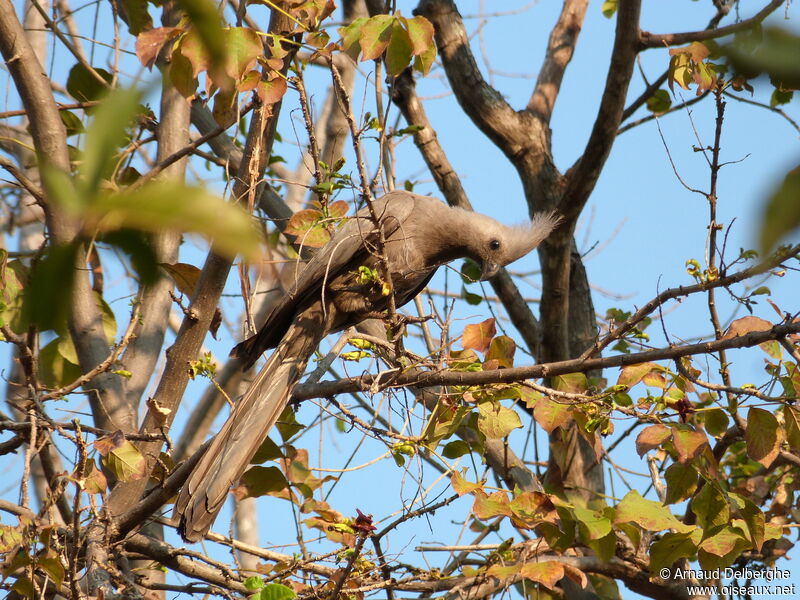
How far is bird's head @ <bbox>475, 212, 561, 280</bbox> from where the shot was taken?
475cm

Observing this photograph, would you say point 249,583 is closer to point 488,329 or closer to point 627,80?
point 488,329

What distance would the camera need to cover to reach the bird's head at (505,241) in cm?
475

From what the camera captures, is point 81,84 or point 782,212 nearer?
point 782,212

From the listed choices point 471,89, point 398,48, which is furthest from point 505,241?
point 398,48

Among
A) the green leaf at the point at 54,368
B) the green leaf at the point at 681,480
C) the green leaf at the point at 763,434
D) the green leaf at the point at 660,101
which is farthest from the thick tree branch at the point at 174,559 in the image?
the green leaf at the point at 660,101

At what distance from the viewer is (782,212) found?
1.80 ft

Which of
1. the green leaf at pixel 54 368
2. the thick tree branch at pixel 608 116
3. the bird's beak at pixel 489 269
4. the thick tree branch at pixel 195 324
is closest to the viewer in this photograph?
the thick tree branch at pixel 195 324

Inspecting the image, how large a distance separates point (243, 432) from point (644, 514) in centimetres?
168

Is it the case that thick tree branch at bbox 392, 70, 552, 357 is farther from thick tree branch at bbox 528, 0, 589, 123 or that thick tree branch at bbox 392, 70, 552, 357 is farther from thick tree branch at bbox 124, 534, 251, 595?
thick tree branch at bbox 124, 534, 251, 595

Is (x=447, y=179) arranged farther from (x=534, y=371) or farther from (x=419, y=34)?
(x=534, y=371)

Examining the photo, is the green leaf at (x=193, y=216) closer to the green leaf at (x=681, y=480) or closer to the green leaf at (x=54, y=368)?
the green leaf at (x=681, y=480)

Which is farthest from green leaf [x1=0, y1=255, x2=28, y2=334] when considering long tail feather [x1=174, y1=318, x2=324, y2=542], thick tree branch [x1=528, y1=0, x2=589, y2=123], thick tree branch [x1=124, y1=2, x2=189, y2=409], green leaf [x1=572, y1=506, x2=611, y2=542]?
thick tree branch [x1=528, y1=0, x2=589, y2=123]

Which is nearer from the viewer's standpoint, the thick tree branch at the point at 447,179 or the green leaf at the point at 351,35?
the green leaf at the point at 351,35

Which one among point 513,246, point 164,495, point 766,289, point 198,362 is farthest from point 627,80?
point 164,495
